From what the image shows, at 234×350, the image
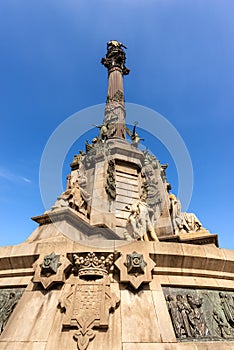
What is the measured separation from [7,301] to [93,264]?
6.73 feet

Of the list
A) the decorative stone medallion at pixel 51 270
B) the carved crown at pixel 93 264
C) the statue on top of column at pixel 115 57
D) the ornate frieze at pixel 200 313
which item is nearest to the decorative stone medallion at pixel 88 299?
the carved crown at pixel 93 264

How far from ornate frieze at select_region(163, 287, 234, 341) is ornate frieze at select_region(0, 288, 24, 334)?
122 inches

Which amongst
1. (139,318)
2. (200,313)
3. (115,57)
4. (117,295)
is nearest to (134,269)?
(117,295)

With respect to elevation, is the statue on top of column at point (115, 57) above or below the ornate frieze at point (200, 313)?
above

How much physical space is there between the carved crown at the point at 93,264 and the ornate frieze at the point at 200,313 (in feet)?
4.30

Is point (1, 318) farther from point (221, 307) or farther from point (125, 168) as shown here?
point (125, 168)

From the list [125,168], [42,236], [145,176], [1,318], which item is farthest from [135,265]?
[145,176]

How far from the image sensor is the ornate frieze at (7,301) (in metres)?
4.79

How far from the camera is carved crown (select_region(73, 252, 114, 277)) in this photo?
4.78 m

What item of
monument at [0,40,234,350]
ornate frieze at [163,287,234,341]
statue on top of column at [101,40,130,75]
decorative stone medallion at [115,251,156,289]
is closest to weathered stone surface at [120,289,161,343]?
monument at [0,40,234,350]

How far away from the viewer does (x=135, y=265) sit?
4.64 meters

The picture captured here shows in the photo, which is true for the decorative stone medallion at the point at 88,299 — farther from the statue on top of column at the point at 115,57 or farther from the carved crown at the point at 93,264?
the statue on top of column at the point at 115,57

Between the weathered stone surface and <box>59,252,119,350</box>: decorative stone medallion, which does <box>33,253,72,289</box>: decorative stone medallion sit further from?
the weathered stone surface

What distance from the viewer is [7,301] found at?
16.7 ft
